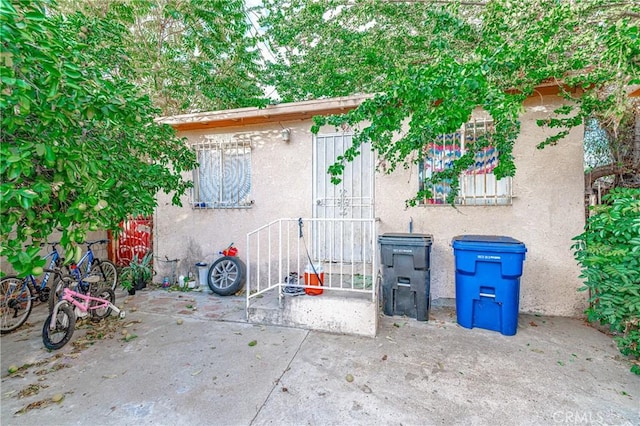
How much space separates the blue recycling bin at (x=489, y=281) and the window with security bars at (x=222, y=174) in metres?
3.76

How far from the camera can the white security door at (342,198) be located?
4746mm

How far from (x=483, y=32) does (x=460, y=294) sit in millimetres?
3267

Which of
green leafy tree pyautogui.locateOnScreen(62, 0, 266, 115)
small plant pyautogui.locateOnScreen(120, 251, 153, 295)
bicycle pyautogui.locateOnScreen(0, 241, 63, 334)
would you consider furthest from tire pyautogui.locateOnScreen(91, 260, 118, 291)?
green leafy tree pyautogui.locateOnScreen(62, 0, 266, 115)

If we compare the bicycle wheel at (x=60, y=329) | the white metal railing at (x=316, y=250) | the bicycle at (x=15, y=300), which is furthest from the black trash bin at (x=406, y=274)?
the bicycle at (x=15, y=300)

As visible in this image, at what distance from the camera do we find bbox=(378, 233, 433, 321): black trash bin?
356 cm

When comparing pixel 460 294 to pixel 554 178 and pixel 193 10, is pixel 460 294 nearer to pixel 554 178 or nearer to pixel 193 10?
pixel 554 178

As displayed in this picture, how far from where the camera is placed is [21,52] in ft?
4.99

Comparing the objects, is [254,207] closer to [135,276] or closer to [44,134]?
[135,276]

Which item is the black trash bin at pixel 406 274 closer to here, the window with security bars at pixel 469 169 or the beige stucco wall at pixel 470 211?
the beige stucco wall at pixel 470 211

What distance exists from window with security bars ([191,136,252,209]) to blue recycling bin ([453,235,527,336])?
3.76 metres

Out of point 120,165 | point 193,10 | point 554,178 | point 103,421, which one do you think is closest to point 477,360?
point 554,178

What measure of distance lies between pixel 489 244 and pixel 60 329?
16.6ft

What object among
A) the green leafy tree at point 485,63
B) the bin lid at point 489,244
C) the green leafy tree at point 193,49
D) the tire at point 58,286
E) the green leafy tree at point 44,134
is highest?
the green leafy tree at point 193,49

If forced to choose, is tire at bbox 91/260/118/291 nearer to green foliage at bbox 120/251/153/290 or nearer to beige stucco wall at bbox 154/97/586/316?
green foliage at bbox 120/251/153/290
